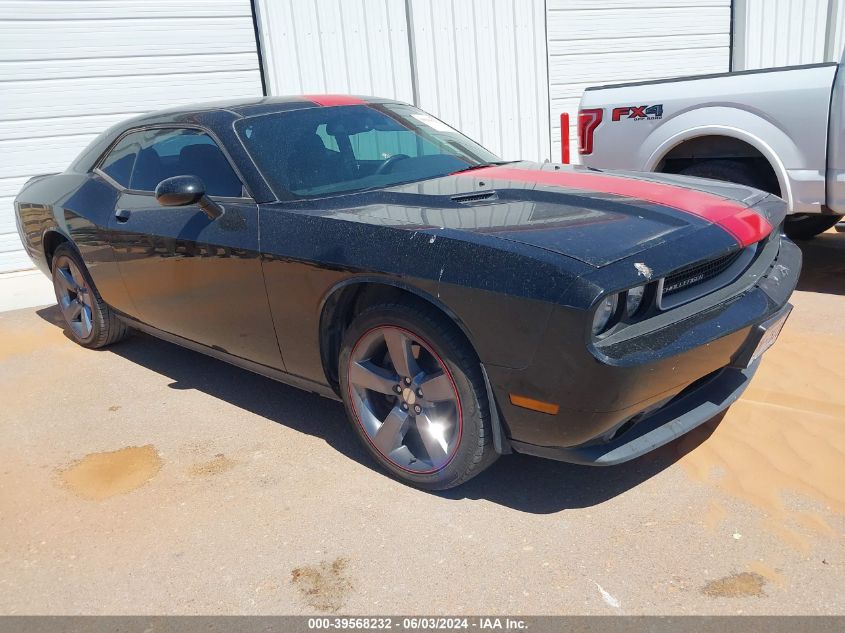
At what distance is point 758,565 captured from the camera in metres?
2.58

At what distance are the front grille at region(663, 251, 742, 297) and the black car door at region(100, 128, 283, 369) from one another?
1.73 m

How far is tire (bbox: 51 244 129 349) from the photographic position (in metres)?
5.11

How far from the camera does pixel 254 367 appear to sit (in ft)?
12.6

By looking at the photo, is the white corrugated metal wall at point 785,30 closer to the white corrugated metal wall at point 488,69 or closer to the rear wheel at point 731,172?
the white corrugated metal wall at point 488,69

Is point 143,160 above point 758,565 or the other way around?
above

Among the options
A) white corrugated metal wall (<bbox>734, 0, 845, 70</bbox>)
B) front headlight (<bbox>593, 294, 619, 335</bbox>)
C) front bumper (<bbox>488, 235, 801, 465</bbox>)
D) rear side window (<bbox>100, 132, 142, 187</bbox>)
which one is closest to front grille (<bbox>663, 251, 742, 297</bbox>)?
front bumper (<bbox>488, 235, 801, 465</bbox>)

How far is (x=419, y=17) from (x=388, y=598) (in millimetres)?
7984

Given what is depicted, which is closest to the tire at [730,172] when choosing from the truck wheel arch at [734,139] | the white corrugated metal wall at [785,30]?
the truck wheel arch at [734,139]

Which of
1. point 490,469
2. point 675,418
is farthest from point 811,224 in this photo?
point 490,469

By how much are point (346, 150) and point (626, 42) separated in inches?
321

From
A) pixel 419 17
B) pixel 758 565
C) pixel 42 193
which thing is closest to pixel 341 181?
pixel 758 565

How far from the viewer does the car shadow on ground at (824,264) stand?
18.7 ft

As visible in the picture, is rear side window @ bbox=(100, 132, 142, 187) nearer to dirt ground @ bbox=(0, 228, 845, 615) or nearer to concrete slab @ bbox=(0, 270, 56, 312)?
dirt ground @ bbox=(0, 228, 845, 615)
